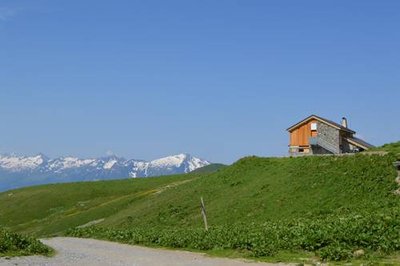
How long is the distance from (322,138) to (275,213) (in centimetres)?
5323

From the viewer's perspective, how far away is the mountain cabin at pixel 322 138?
310 feet

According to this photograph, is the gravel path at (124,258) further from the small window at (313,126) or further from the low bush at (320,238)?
the small window at (313,126)

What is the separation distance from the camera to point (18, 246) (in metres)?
33.2

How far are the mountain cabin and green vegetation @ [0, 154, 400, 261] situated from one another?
28254 mm

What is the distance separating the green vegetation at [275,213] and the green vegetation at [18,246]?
29.2 feet

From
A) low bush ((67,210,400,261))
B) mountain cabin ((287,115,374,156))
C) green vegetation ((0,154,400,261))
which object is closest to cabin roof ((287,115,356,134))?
mountain cabin ((287,115,374,156))

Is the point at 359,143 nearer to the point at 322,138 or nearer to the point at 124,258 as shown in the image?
the point at 322,138

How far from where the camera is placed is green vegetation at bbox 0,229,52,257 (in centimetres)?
3188

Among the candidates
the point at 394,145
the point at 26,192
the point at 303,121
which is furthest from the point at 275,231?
the point at 26,192

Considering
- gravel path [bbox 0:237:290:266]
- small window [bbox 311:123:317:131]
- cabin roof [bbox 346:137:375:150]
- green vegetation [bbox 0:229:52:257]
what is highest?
small window [bbox 311:123:317:131]

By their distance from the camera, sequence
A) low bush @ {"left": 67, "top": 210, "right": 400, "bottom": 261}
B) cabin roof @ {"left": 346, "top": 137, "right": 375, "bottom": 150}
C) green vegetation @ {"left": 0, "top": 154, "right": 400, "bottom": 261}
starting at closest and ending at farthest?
1. low bush @ {"left": 67, "top": 210, "right": 400, "bottom": 261}
2. green vegetation @ {"left": 0, "top": 154, "right": 400, "bottom": 261}
3. cabin roof @ {"left": 346, "top": 137, "right": 375, "bottom": 150}

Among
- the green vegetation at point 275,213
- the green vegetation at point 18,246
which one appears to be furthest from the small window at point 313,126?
the green vegetation at point 18,246

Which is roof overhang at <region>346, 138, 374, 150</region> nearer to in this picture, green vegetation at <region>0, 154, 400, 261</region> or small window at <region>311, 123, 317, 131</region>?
small window at <region>311, 123, 317, 131</region>

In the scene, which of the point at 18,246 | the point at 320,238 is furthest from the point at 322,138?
the point at 18,246
